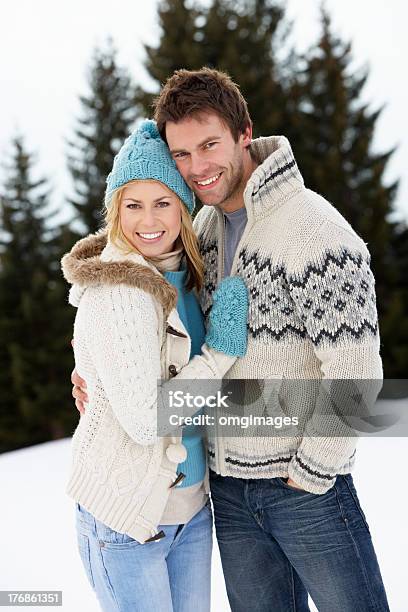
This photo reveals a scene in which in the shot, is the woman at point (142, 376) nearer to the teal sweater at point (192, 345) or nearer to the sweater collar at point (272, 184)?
the teal sweater at point (192, 345)

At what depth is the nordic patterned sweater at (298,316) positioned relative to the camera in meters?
1.73

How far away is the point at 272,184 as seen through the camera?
190cm

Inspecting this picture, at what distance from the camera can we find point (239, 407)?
198 centimetres

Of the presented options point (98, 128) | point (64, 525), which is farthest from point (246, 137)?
point (98, 128)

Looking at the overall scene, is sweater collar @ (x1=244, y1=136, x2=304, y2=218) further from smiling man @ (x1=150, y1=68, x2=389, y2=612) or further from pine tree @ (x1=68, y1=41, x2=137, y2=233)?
pine tree @ (x1=68, y1=41, x2=137, y2=233)

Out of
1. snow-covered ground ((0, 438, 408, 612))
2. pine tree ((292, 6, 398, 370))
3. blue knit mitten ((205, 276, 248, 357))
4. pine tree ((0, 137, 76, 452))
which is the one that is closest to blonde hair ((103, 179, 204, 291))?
blue knit mitten ((205, 276, 248, 357))

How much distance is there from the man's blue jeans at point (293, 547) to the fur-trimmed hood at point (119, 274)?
0.64m

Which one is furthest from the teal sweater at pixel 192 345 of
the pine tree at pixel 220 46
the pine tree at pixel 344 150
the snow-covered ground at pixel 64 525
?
the pine tree at pixel 220 46

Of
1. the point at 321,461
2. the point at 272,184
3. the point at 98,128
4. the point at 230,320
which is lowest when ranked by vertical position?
the point at 321,461

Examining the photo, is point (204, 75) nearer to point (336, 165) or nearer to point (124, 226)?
point (124, 226)

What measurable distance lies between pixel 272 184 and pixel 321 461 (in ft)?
2.59

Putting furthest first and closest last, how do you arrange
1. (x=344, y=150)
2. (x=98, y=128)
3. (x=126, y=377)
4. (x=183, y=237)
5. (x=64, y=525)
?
(x=98, y=128)
(x=344, y=150)
(x=64, y=525)
(x=183, y=237)
(x=126, y=377)

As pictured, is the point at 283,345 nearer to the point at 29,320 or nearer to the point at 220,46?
the point at 29,320

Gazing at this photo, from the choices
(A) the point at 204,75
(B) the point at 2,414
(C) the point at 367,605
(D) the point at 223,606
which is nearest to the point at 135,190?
(A) the point at 204,75
